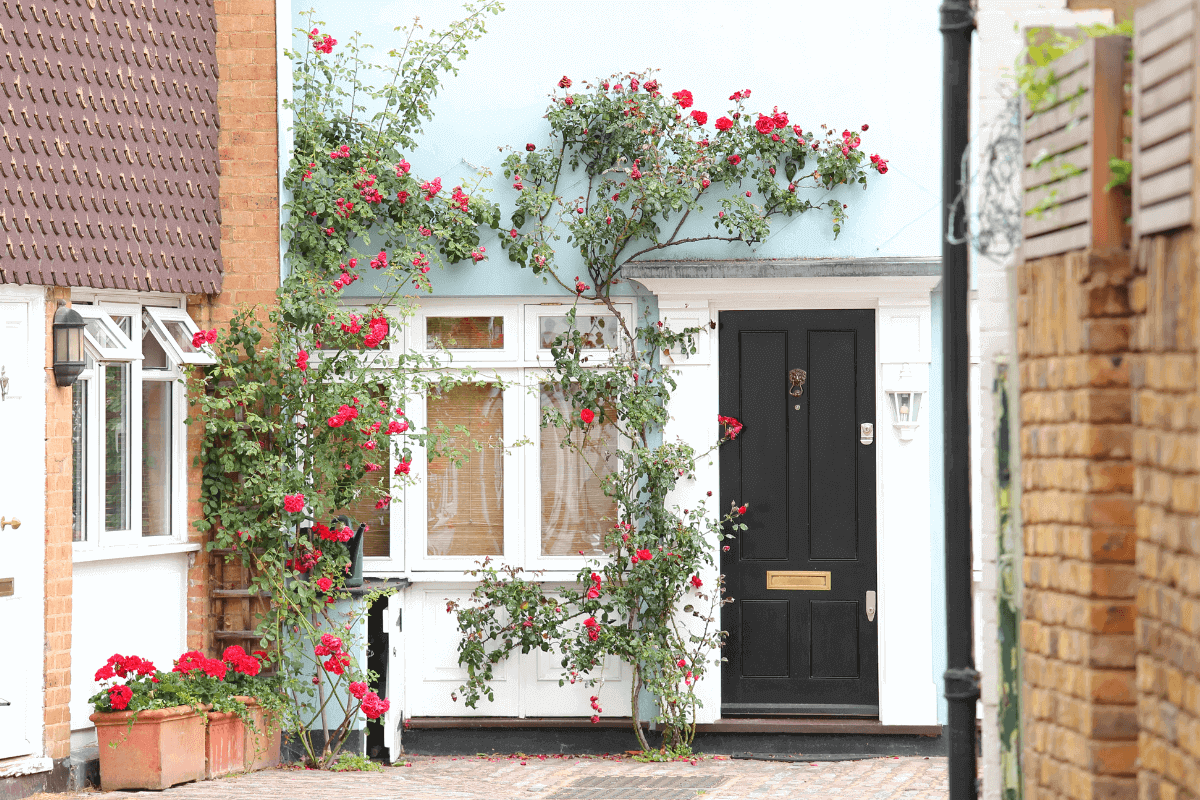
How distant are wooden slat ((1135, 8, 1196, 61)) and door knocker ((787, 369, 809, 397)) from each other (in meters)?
5.23

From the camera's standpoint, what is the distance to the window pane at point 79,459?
279 inches

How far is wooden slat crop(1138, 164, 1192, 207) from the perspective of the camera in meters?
2.78

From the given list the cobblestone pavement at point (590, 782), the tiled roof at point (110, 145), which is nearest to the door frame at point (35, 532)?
the tiled roof at point (110, 145)

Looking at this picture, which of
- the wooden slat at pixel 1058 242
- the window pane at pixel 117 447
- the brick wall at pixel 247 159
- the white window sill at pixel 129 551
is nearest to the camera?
the wooden slat at pixel 1058 242

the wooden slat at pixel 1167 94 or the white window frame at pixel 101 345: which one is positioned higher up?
the wooden slat at pixel 1167 94

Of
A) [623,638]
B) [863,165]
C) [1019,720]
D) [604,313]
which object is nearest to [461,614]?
[623,638]

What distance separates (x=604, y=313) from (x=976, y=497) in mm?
2731

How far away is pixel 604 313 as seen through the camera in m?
8.31

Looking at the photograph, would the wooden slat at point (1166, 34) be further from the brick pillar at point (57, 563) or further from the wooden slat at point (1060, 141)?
the brick pillar at point (57, 563)

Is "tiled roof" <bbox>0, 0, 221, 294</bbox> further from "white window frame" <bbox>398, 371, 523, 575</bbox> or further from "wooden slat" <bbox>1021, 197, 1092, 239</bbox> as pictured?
"wooden slat" <bbox>1021, 197, 1092, 239</bbox>

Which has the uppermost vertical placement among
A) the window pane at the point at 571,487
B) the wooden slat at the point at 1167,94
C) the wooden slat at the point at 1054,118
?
the wooden slat at the point at 1054,118

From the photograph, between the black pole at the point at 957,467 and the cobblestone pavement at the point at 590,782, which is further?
the cobblestone pavement at the point at 590,782

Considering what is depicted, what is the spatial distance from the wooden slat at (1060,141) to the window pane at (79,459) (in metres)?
5.48

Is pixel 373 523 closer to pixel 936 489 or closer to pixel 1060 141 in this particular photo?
pixel 936 489
